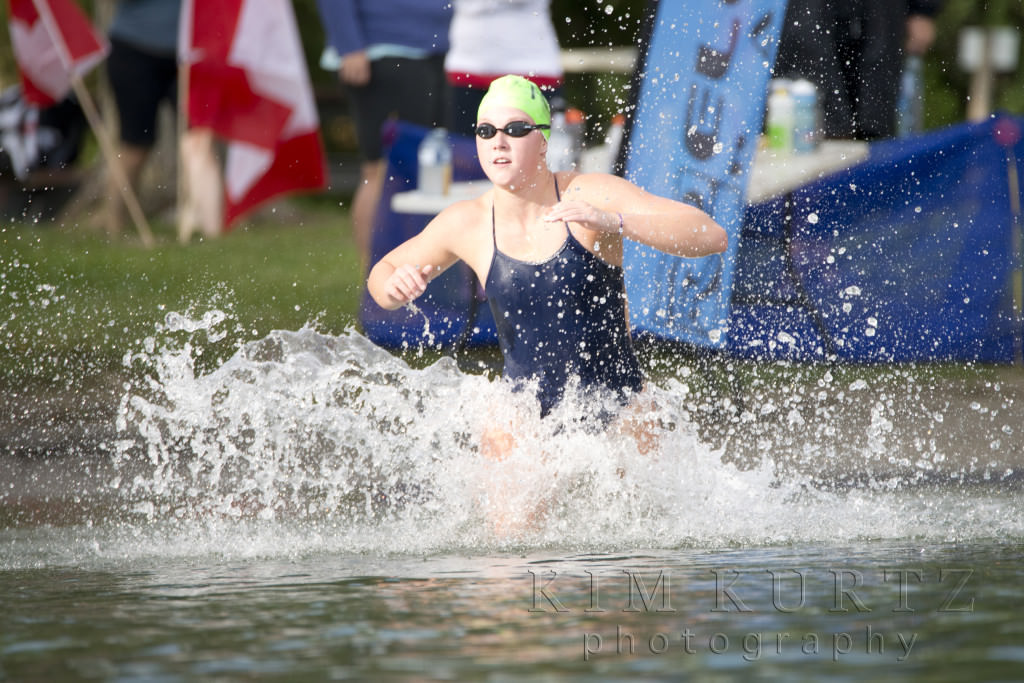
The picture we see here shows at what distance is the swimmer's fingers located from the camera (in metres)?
4.41

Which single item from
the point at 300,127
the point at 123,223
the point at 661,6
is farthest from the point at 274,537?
the point at 123,223

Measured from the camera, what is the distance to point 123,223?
50.7 ft

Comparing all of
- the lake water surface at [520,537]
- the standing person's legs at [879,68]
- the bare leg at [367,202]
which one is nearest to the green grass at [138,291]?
the bare leg at [367,202]

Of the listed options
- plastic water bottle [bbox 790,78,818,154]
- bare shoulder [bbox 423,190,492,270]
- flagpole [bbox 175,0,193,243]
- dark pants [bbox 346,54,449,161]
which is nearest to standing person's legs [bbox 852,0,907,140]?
plastic water bottle [bbox 790,78,818,154]

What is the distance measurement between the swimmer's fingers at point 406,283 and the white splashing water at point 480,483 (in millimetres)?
622

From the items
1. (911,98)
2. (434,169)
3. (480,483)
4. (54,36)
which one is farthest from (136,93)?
(480,483)

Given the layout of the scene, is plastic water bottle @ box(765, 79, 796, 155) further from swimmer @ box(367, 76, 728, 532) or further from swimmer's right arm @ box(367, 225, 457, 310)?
swimmer's right arm @ box(367, 225, 457, 310)

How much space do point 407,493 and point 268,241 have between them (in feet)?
31.0

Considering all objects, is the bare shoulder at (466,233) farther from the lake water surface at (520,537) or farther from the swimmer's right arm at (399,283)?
the lake water surface at (520,537)

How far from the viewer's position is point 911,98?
10.6m

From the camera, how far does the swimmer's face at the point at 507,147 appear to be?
15.5 feet

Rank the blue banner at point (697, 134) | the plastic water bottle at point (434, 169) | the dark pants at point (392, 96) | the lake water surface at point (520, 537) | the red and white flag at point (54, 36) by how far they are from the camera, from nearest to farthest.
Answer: the lake water surface at point (520, 537), the blue banner at point (697, 134), the plastic water bottle at point (434, 169), the dark pants at point (392, 96), the red and white flag at point (54, 36)

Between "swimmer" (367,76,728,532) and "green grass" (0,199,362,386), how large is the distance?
9.63ft

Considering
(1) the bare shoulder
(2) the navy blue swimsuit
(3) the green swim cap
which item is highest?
(3) the green swim cap
